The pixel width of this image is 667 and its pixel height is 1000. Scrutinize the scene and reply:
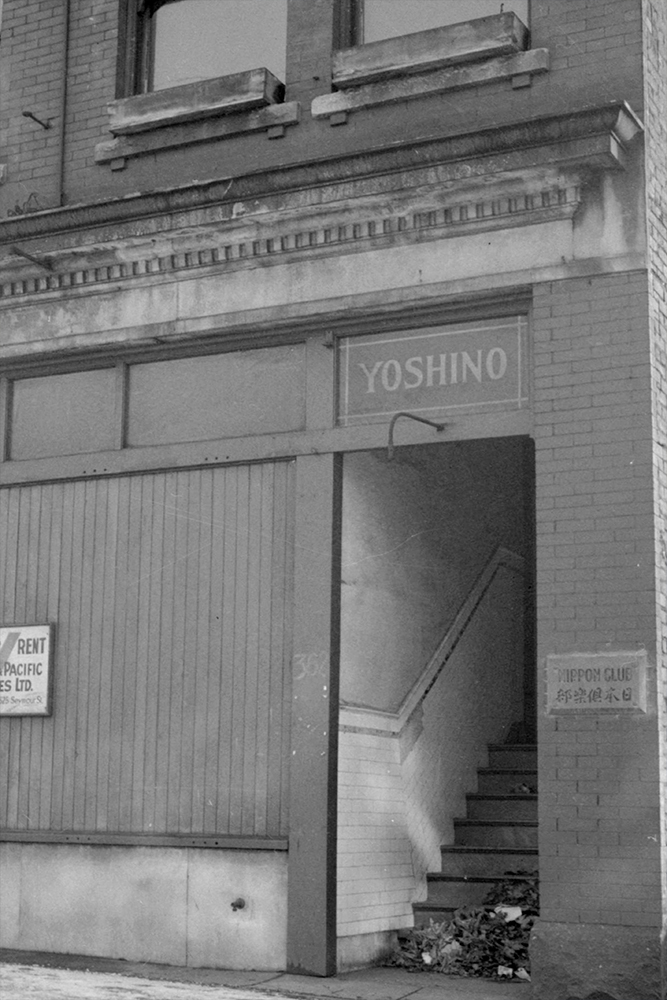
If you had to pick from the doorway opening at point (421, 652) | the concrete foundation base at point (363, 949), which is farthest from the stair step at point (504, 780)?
the concrete foundation base at point (363, 949)

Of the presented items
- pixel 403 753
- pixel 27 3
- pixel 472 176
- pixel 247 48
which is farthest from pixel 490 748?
pixel 27 3

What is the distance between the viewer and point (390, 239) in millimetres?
9938

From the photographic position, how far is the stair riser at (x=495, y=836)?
1104 centimetres

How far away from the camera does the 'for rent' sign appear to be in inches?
380

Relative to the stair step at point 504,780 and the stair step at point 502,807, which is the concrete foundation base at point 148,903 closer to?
the stair step at point 502,807

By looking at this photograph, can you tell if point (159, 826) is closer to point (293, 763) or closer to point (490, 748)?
point (293, 763)

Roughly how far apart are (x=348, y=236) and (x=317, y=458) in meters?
1.53

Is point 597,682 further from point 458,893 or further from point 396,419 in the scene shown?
point 458,893

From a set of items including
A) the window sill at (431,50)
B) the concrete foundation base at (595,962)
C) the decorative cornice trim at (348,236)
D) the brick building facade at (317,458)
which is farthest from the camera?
the window sill at (431,50)

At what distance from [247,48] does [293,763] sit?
5.33m

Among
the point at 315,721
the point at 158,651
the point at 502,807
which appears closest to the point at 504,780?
the point at 502,807

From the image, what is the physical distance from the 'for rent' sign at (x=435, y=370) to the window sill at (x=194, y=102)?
1.98 m

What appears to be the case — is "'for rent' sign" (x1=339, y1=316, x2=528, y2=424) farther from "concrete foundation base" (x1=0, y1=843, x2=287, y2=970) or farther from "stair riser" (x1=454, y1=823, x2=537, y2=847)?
"stair riser" (x1=454, y1=823, x2=537, y2=847)

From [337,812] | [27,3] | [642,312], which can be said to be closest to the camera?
[642,312]
